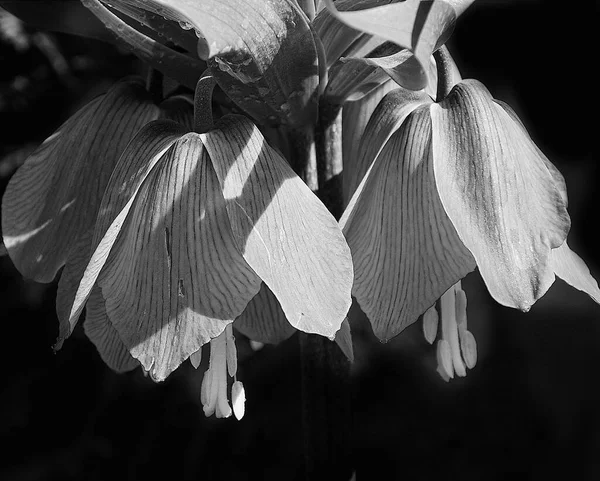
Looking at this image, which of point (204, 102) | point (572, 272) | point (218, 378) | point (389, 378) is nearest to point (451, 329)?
point (572, 272)

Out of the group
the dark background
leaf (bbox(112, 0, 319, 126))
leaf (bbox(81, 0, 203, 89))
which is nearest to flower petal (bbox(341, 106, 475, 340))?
leaf (bbox(112, 0, 319, 126))

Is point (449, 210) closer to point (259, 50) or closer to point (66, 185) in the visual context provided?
point (259, 50)

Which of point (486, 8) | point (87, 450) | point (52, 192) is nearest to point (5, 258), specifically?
point (87, 450)

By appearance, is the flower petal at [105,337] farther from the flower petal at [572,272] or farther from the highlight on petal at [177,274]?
the flower petal at [572,272]

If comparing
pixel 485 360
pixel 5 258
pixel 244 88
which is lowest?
pixel 485 360

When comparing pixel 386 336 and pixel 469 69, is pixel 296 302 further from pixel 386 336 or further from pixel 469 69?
pixel 469 69

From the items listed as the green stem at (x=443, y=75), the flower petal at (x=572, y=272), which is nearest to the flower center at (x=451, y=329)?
the flower petal at (x=572, y=272)
